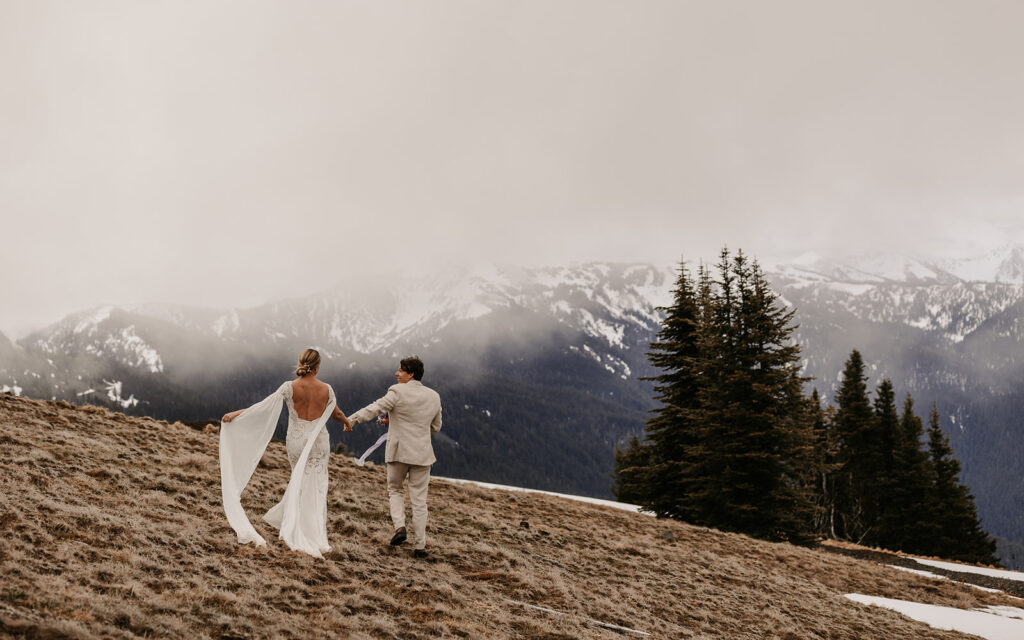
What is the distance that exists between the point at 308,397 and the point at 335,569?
2454 mm

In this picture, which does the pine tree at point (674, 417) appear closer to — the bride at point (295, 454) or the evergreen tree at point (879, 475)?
the bride at point (295, 454)

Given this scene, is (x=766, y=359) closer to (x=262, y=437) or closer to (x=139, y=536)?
(x=262, y=437)

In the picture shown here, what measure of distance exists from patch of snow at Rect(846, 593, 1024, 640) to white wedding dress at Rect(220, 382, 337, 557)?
12.5 metres

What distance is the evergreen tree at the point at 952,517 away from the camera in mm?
50062

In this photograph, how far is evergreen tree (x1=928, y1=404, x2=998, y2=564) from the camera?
164 feet

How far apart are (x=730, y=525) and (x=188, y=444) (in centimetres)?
1971

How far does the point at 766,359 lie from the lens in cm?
2597

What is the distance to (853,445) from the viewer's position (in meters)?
53.7

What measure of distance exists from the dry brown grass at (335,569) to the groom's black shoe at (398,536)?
0.21m

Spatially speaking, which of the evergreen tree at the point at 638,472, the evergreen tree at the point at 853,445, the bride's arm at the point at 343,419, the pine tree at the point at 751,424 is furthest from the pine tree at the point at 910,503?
the bride's arm at the point at 343,419

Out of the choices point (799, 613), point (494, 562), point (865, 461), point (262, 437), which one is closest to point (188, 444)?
point (262, 437)

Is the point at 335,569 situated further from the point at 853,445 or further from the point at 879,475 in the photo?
the point at 853,445

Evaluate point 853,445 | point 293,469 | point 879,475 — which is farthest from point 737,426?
point 853,445

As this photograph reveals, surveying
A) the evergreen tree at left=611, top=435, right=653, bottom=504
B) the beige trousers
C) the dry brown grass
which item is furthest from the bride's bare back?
the evergreen tree at left=611, top=435, right=653, bottom=504
